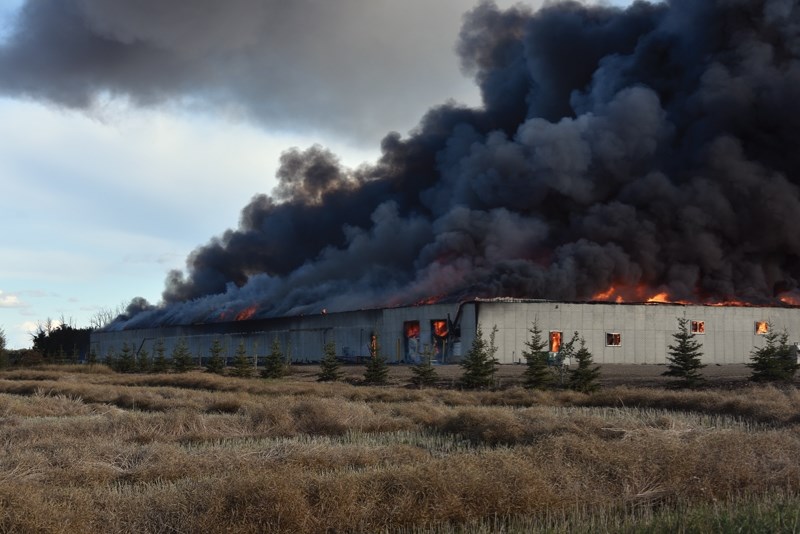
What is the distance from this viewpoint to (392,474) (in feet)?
34.8

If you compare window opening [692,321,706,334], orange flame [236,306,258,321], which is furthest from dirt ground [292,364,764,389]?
orange flame [236,306,258,321]

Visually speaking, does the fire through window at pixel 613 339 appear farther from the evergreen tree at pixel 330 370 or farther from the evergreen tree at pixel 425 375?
the evergreen tree at pixel 330 370

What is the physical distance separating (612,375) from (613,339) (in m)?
10.5

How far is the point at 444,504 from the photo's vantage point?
992cm

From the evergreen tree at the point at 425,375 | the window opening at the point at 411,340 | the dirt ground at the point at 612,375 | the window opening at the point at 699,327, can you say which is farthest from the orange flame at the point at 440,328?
the window opening at the point at 699,327

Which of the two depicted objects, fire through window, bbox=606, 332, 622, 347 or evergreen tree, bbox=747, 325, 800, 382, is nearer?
evergreen tree, bbox=747, 325, 800, 382

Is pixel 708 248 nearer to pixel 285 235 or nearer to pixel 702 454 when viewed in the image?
pixel 285 235

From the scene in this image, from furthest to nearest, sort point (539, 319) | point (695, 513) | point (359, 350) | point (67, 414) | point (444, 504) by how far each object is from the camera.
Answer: point (359, 350) → point (539, 319) → point (67, 414) → point (444, 504) → point (695, 513)

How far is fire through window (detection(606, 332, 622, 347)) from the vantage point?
172ft

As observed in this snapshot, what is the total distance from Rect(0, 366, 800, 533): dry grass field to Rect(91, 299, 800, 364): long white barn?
101 ft

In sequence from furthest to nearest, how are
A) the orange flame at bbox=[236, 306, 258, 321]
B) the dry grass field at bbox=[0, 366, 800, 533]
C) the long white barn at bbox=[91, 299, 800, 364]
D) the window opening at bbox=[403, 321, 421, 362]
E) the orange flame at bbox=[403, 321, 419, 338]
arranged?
the orange flame at bbox=[236, 306, 258, 321]
the orange flame at bbox=[403, 321, 419, 338]
the window opening at bbox=[403, 321, 421, 362]
the long white barn at bbox=[91, 299, 800, 364]
the dry grass field at bbox=[0, 366, 800, 533]

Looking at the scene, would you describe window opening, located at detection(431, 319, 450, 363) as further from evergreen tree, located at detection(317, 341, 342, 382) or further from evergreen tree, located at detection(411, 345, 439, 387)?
evergreen tree, located at detection(411, 345, 439, 387)

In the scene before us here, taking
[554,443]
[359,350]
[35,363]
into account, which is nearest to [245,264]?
[35,363]

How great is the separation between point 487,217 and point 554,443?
197ft
